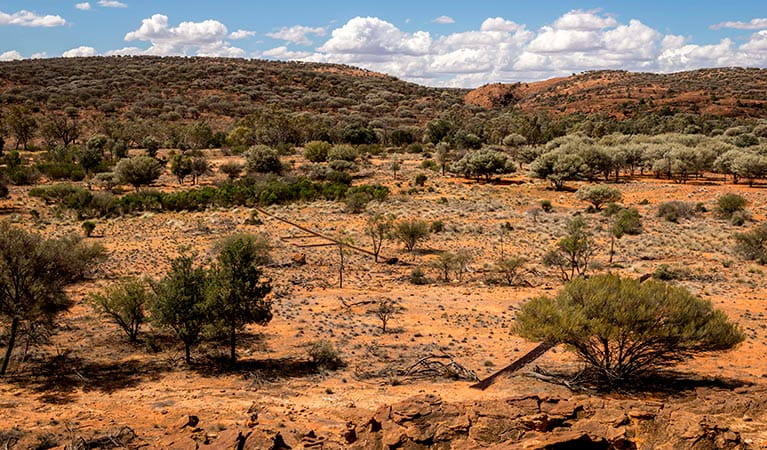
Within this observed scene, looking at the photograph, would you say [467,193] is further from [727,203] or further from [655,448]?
[655,448]

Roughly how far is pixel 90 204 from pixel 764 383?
37.7 meters

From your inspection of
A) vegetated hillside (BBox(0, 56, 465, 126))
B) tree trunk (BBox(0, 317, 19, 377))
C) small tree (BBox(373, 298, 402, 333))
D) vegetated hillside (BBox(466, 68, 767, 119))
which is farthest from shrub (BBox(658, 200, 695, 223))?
vegetated hillside (BBox(466, 68, 767, 119))

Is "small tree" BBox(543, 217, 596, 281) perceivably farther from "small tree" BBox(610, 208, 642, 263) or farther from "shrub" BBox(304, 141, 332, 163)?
"shrub" BBox(304, 141, 332, 163)

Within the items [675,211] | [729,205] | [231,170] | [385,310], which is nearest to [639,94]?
[729,205]

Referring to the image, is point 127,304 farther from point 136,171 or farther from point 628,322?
point 136,171

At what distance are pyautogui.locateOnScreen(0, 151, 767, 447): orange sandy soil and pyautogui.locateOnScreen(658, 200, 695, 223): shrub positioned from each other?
76 centimetres

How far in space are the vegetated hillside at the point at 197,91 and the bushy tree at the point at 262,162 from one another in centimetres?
3423

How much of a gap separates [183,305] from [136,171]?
3370 cm

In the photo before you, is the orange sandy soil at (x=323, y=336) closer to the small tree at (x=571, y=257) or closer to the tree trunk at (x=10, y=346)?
the tree trunk at (x=10, y=346)

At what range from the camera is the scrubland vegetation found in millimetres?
14203

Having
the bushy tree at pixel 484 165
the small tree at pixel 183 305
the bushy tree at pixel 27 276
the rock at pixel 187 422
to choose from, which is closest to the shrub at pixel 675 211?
the bushy tree at pixel 484 165

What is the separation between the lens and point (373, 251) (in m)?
29.8

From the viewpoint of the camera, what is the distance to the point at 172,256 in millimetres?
27781

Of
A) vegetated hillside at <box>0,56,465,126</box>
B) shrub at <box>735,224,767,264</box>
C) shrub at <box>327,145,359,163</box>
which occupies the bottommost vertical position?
shrub at <box>735,224,767,264</box>
